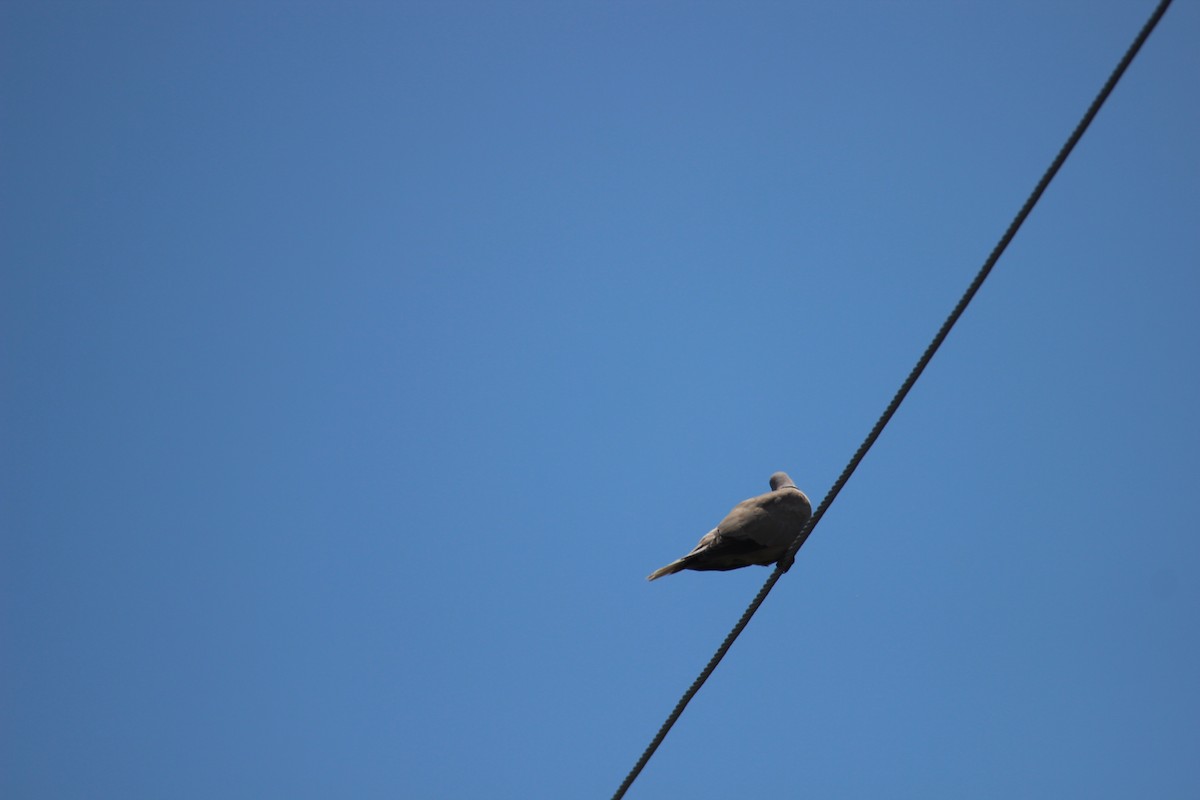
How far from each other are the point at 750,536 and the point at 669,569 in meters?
0.81

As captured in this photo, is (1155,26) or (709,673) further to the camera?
(709,673)

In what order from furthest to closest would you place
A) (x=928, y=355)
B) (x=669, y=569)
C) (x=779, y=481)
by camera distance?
(x=779, y=481) → (x=669, y=569) → (x=928, y=355)

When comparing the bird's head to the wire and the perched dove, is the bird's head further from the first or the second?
the wire

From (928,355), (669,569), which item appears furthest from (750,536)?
(928,355)

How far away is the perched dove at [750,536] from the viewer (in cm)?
983

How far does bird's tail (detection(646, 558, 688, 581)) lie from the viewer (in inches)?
376

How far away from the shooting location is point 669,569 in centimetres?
962

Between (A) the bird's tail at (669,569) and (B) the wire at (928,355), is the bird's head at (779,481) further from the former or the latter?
(B) the wire at (928,355)

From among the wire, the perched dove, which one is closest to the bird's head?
the perched dove

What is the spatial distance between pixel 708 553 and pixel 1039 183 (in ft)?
18.1

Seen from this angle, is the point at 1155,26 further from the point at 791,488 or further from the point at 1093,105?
the point at 791,488

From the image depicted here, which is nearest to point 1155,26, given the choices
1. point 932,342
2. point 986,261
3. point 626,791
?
point 986,261

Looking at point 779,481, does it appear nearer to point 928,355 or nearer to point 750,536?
point 750,536

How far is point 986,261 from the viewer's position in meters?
5.23
